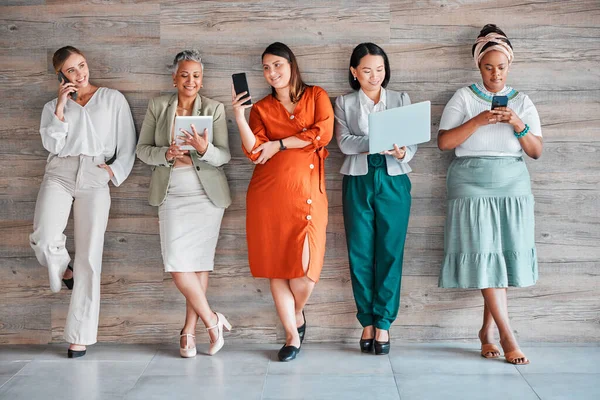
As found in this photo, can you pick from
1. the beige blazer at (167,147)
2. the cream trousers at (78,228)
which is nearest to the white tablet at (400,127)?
the beige blazer at (167,147)

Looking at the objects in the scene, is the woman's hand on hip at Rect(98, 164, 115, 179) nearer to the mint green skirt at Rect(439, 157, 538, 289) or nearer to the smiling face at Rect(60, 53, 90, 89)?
the smiling face at Rect(60, 53, 90, 89)

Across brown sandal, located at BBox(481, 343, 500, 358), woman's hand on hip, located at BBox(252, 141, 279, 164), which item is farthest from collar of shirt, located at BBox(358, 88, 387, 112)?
brown sandal, located at BBox(481, 343, 500, 358)

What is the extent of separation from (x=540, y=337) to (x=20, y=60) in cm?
338

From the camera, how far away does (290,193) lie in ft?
12.1

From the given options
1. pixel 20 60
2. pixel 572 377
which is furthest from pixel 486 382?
pixel 20 60

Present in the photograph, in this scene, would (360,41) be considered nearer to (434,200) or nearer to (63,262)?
→ (434,200)

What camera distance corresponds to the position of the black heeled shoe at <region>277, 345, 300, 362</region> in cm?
374

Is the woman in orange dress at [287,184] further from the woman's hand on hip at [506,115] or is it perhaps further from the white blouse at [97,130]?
the woman's hand on hip at [506,115]

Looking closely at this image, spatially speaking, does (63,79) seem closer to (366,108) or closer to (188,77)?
(188,77)

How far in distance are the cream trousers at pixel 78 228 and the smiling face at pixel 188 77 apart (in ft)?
2.00

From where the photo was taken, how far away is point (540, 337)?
13.2 feet

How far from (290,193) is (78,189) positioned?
3.85 ft

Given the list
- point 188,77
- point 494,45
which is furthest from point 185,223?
point 494,45

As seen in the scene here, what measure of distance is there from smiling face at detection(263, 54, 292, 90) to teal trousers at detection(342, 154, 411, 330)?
2.07ft
